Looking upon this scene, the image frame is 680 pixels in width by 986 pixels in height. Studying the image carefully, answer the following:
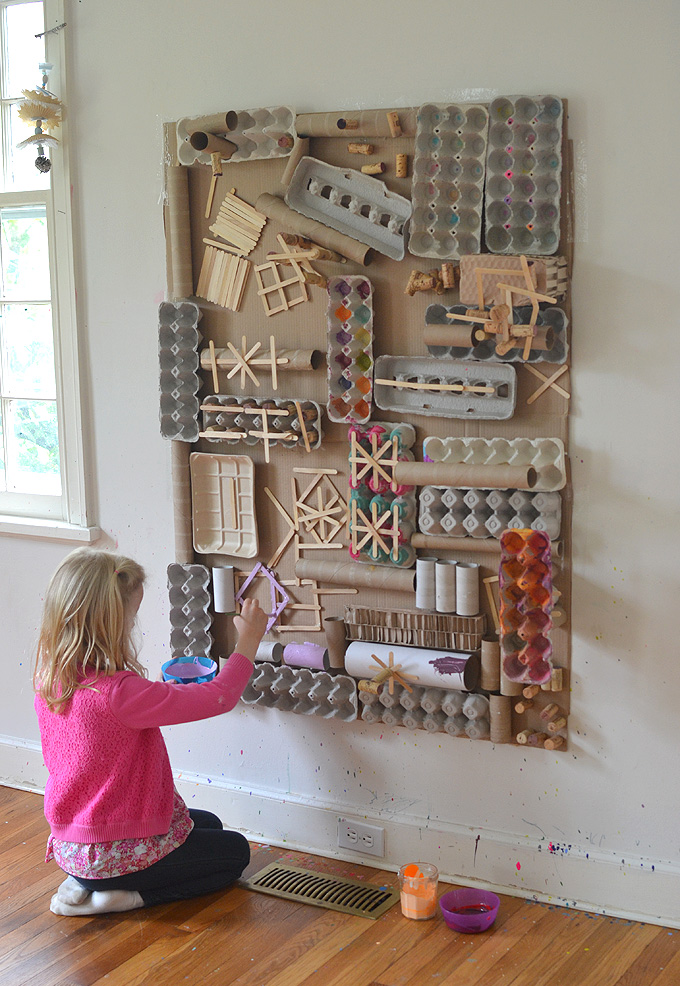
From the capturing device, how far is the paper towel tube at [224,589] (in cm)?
249

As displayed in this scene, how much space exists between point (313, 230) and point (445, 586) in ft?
2.87

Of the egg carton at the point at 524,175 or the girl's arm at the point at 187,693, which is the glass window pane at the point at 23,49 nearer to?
the egg carton at the point at 524,175

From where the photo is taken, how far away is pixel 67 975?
6.58ft

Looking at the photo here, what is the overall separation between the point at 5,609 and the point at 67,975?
3.98 ft

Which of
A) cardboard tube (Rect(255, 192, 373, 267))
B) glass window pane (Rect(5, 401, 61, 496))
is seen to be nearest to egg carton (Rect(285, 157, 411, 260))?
cardboard tube (Rect(255, 192, 373, 267))

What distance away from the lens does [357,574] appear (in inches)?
91.6

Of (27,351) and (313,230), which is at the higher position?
(313,230)

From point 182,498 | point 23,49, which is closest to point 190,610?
point 182,498

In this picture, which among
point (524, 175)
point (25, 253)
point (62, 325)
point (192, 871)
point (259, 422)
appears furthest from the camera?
point (25, 253)

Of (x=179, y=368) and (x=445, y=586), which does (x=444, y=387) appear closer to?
(x=445, y=586)

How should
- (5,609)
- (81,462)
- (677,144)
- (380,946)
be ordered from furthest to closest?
(5,609)
(81,462)
(380,946)
(677,144)

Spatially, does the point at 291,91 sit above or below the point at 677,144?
above

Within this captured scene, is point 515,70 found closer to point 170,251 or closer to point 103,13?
point 170,251

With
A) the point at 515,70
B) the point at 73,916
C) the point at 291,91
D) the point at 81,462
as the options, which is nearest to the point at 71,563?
the point at 81,462
